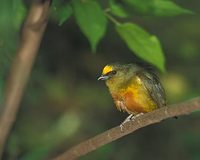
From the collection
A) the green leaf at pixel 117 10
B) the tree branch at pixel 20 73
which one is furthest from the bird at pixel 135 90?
the tree branch at pixel 20 73

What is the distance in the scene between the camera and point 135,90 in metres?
2.28

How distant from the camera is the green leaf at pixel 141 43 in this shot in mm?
1404

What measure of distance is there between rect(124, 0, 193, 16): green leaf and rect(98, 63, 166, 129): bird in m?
0.80

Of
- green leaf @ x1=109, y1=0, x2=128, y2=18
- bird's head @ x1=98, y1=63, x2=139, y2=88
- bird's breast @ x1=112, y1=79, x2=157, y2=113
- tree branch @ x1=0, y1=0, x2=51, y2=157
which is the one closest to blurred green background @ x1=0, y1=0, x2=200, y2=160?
bird's head @ x1=98, y1=63, x2=139, y2=88

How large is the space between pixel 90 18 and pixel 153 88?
97 cm

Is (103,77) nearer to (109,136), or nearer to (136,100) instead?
(136,100)

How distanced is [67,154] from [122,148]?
140 inches

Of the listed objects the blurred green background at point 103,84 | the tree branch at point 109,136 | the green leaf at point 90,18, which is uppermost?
the green leaf at point 90,18

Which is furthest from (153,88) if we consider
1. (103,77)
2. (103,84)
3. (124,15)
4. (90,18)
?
→ (103,84)

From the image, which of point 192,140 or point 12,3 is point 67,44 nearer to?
point 192,140

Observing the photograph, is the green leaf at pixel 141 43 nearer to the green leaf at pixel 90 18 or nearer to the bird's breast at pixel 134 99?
the green leaf at pixel 90 18

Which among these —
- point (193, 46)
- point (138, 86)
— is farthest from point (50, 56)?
point (138, 86)

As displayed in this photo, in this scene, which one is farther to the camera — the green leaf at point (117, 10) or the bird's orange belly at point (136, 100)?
the bird's orange belly at point (136, 100)

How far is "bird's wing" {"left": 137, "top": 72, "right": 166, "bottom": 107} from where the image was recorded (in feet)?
7.47
